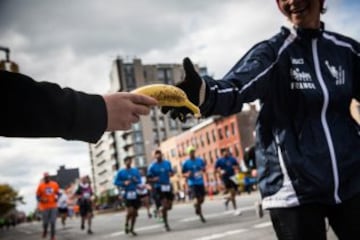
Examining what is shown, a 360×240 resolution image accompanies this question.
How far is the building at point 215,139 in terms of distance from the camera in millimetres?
59125

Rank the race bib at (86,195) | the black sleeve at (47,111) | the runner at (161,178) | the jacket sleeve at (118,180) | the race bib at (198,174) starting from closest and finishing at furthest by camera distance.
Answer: the black sleeve at (47,111), the runner at (161,178), the jacket sleeve at (118,180), the race bib at (198,174), the race bib at (86,195)

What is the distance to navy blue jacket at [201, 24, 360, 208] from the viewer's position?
2.17m

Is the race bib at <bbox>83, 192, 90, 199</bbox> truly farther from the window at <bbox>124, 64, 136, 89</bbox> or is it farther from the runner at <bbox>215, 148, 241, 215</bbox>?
the window at <bbox>124, 64, 136, 89</bbox>

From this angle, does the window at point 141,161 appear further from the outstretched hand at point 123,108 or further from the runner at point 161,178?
the outstretched hand at point 123,108

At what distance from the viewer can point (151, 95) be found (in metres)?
1.51

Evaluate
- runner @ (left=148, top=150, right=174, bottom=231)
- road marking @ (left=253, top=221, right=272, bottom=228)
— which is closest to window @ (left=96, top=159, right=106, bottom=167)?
runner @ (left=148, top=150, right=174, bottom=231)

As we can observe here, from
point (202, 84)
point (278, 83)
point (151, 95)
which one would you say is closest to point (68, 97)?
point (151, 95)

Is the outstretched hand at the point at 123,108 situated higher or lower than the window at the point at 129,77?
lower

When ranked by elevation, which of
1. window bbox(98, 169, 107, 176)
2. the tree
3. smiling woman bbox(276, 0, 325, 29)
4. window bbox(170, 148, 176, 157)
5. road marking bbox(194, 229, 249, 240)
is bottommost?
road marking bbox(194, 229, 249, 240)

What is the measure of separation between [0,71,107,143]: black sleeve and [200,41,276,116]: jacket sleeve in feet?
2.32

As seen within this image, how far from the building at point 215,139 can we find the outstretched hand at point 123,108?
4978 centimetres

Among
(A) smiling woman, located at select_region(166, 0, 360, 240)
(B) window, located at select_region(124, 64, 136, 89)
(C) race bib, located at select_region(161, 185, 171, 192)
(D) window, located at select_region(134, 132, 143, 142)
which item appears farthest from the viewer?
(B) window, located at select_region(124, 64, 136, 89)

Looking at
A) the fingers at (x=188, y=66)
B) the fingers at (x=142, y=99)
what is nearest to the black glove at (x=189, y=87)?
the fingers at (x=188, y=66)

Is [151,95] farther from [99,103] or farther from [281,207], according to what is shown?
[281,207]
